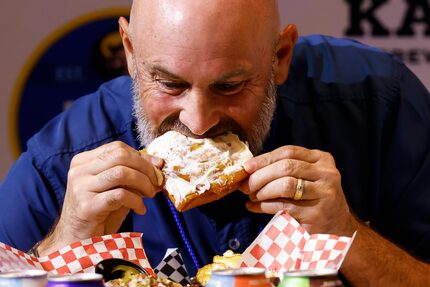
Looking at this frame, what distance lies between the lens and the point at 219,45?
2.35 metres

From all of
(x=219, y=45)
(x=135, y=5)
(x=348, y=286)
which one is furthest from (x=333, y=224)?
(x=135, y=5)

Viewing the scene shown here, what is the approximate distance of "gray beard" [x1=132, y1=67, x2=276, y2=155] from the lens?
8.04ft

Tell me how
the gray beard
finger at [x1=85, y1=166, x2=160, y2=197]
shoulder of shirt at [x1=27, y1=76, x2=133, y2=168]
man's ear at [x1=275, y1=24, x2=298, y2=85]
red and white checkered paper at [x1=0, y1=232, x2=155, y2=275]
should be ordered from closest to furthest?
red and white checkered paper at [x1=0, y1=232, x2=155, y2=275] → finger at [x1=85, y1=166, x2=160, y2=197] → the gray beard → man's ear at [x1=275, y1=24, x2=298, y2=85] → shoulder of shirt at [x1=27, y1=76, x2=133, y2=168]

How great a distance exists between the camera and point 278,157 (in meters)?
2.28

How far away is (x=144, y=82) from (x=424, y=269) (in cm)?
95

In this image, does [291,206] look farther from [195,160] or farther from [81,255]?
[81,255]

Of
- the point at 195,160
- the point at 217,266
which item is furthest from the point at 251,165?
the point at 217,266

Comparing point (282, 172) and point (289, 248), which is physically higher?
point (282, 172)

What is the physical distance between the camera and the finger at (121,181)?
2.23m

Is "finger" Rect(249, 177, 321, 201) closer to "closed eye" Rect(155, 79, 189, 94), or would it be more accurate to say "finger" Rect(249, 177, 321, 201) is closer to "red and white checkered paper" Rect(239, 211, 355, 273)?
"red and white checkered paper" Rect(239, 211, 355, 273)

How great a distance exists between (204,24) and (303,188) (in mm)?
510

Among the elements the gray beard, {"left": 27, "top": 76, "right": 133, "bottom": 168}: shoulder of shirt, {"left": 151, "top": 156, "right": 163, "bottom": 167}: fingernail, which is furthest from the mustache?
{"left": 27, "top": 76, "right": 133, "bottom": 168}: shoulder of shirt

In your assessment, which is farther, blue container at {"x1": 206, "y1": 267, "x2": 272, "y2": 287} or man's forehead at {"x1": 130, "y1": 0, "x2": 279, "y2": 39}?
man's forehead at {"x1": 130, "y1": 0, "x2": 279, "y2": 39}

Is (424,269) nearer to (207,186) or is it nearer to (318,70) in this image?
(207,186)
